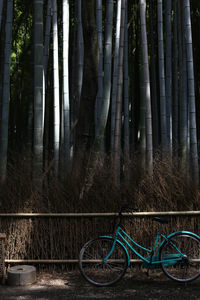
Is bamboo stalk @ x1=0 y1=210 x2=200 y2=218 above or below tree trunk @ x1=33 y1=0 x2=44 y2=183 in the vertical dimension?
below

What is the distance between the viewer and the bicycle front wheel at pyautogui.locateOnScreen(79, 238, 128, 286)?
143 inches

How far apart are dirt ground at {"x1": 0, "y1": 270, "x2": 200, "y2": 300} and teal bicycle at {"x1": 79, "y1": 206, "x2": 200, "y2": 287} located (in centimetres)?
9

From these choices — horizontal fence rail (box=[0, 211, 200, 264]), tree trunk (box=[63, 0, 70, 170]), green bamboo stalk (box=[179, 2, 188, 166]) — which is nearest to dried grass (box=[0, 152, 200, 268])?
horizontal fence rail (box=[0, 211, 200, 264])

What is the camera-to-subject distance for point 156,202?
13.4 ft

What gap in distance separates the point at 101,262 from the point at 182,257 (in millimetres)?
751

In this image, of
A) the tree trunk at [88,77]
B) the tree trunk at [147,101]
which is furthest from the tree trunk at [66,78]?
the tree trunk at [147,101]

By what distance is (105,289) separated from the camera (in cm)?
354

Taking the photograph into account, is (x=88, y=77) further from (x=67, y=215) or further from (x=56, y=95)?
(x=67, y=215)

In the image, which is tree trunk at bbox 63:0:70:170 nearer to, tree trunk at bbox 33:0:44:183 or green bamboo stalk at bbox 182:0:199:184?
tree trunk at bbox 33:0:44:183

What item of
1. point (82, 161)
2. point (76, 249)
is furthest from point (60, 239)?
point (82, 161)

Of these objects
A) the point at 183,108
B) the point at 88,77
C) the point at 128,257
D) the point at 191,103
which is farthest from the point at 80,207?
the point at 183,108

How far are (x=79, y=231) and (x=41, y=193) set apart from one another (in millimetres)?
578

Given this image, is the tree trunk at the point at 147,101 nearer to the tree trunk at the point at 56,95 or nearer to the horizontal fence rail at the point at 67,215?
the horizontal fence rail at the point at 67,215

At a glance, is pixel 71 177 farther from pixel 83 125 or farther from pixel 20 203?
pixel 83 125
